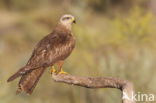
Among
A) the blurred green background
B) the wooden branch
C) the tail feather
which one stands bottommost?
the tail feather

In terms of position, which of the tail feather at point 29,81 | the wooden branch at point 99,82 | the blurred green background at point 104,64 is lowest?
the tail feather at point 29,81

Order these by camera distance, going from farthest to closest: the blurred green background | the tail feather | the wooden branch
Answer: the blurred green background, the wooden branch, the tail feather

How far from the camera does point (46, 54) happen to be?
4.94 m

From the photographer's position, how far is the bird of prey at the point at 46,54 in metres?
4.77

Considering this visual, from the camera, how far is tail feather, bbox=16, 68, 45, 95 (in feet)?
15.6

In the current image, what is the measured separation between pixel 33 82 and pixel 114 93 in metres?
2.69

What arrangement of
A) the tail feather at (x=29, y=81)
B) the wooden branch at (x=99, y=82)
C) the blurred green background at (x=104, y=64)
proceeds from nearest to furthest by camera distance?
the tail feather at (x=29, y=81) → the wooden branch at (x=99, y=82) → the blurred green background at (x=104, y=64)

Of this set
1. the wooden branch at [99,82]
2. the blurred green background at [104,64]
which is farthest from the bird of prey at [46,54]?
the blurred green background at [104,64]

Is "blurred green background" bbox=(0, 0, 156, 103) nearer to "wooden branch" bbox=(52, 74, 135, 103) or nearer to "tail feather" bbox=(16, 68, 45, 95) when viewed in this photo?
"wooden branch" bbox=(52, 74, 135, 103)

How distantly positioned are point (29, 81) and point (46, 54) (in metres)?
0.34

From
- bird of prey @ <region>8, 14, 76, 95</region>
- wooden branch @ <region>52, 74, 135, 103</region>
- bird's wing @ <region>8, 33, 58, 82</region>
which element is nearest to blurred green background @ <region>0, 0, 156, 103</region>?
wooden branch @ <region>52, 74, 135, 103</region>

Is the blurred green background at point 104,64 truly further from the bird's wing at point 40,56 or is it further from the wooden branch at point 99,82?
the bird's wing at point 40,56

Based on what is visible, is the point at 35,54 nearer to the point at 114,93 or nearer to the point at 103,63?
the point at 114,93

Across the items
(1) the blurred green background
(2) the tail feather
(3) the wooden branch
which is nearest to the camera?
(2) the tail feather
